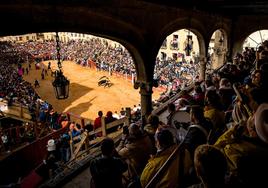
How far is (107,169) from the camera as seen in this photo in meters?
3.13

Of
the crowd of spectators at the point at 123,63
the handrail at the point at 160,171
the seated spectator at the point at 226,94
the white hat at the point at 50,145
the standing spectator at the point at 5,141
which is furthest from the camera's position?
the crowd of spectators at the point at 123,63

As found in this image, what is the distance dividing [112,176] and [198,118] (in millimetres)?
1275

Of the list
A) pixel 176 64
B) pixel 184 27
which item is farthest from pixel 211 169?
pixel 176 64

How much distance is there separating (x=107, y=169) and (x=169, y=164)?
0.83 meters

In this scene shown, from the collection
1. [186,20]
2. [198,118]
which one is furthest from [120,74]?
[198,118]

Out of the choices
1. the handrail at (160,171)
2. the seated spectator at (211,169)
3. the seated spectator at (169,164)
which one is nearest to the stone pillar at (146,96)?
the seated spectator at (169,164)

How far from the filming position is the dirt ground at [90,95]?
24.3 m

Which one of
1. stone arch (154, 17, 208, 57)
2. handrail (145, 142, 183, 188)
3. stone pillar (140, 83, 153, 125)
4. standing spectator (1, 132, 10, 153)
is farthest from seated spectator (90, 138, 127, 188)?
standing spectator (1, 132, 10, 153)

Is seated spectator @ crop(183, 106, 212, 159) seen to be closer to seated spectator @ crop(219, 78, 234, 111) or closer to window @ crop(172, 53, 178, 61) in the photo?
seated spectator @ crop(219, 78, 234, 111)

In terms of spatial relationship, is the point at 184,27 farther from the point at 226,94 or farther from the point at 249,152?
the point at 249,152

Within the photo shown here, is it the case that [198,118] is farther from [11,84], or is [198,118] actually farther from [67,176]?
[11,84]

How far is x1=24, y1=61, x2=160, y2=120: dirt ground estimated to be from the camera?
24.3m

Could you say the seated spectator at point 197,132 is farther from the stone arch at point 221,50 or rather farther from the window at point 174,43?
the window at point 174,43

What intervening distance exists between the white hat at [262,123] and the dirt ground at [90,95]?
20001 millimetres
